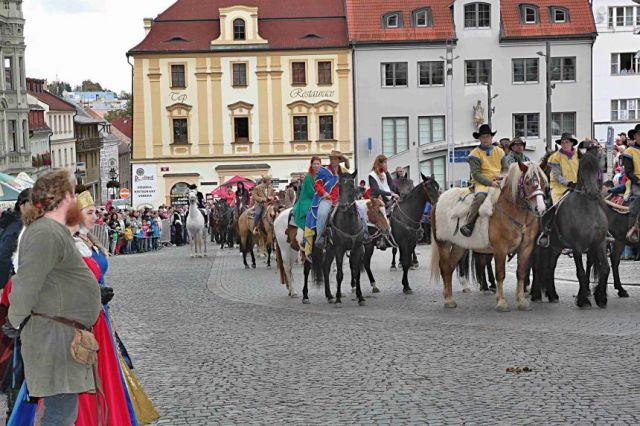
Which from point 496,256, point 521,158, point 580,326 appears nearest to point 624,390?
point 580,326

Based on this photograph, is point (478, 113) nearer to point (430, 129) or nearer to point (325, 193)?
point (430, 129)

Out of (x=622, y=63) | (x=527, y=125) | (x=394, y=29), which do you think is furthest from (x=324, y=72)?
(x=622, y=63)

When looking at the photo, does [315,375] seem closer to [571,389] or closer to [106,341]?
[571,389]

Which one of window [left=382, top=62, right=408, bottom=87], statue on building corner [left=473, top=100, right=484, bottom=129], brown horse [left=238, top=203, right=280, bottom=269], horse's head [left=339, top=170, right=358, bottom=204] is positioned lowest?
brown horse [left=238, top=203, right=280, bottom=269]

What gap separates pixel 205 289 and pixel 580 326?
9699mm

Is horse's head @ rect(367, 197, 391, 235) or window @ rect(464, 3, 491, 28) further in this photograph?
window @ rect(464, 3, 491, 28)

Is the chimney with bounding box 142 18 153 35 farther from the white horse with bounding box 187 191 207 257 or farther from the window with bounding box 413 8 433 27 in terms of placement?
the white horse with bounding box 187 191 207 257

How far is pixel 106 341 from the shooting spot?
764 cm

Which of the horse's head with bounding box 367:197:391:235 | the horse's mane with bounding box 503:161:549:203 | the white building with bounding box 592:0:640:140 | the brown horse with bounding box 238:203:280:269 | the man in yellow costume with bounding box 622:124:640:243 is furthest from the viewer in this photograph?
the white building with bounding box 592:0:640:140

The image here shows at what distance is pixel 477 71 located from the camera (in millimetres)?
68250

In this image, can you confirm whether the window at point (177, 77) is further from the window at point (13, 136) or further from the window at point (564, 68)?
the window at point (564, 68)

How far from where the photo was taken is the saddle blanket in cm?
1598

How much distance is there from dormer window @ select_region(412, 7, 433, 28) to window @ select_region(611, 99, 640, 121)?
542 inches

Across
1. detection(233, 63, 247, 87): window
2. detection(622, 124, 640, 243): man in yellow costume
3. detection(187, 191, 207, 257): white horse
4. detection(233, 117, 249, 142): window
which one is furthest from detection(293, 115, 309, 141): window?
detection(622, 124, 640, 243): man in yellow costume
